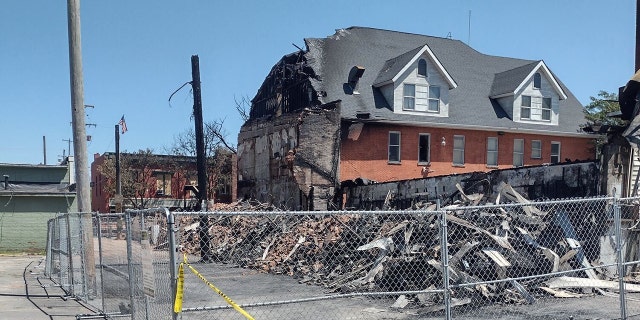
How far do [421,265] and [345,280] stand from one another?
190cm

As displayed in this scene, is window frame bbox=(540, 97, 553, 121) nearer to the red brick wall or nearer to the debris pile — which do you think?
the red brick wall

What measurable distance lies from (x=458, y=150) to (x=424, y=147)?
1.93m

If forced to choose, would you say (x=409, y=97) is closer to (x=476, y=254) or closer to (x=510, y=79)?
(x=510, y=79)

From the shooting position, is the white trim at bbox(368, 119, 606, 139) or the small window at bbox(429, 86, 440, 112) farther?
the small window at bbox(429, 86, 440, 112)

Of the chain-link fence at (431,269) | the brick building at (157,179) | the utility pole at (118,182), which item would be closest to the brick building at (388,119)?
→ the utility pole at (118,182)

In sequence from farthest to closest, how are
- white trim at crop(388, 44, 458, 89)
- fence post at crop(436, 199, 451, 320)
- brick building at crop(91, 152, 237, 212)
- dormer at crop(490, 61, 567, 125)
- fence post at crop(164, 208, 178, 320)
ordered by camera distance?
brick building at crop(91, 152, 237, 212) → dormer at crop(490, 61, 567, 125) → white trim at crop(388, 44, 458, 89) → fence post at crop(436, 199, 451, 320) → fence post at crop(164, 208, 178, 320)

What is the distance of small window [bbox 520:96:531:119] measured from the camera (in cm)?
3088

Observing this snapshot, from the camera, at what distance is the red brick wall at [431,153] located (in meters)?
26.8

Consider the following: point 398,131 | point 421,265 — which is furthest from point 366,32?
point 421,265

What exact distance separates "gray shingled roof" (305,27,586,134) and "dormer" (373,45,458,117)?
0.24 meters

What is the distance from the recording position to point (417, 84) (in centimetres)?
2867

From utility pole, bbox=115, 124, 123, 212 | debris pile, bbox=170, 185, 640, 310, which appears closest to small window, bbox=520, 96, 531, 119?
debris pile, bbox=170, 185, 640, 310

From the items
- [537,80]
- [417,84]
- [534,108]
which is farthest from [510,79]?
[417,84]

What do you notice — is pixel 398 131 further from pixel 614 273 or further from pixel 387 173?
pixel 614 273
